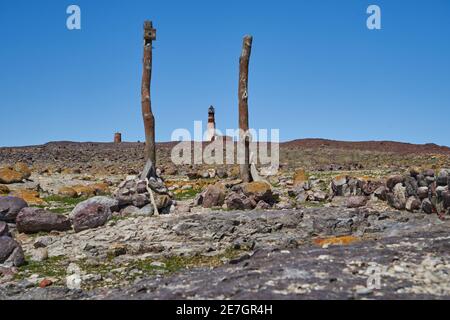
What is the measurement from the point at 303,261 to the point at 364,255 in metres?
0.84

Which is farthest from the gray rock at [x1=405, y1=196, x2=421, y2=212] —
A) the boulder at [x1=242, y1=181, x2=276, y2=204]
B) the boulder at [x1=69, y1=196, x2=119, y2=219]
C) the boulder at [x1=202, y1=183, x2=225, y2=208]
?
the boulder at [x1=69, y1=196, x2=119, y2=219]

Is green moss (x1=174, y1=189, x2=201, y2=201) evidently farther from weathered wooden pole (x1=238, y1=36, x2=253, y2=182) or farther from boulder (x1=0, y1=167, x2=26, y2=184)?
boulder (x1=0, y1=167, x2=26, y2=184)

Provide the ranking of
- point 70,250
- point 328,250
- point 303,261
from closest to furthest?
point 303,261, point 328,250, point 70,250

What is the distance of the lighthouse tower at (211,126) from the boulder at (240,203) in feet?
94.0

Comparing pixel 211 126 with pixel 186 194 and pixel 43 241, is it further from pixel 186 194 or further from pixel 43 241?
pixel 43 241

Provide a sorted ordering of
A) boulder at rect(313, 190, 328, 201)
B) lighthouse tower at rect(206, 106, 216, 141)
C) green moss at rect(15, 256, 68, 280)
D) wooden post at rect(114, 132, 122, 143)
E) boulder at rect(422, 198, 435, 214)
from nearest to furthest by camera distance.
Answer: green moss at rect(15, 256, 68, 280) → boulder at rect(422, 198, 435, 214) → boulder at rect(313, 190, 328, 201) → lighthouse tower at rect(206, 106, 216, 141) → wooden post at rect(114, 132, 122, 143)

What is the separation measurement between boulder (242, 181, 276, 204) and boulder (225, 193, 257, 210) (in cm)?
26

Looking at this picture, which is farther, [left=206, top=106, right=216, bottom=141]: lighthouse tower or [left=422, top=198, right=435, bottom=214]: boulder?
[left=206, top=106, right=216, bottom=141]: lighthouse tower

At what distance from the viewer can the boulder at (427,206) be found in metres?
11.7

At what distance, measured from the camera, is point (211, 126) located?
1720 inches

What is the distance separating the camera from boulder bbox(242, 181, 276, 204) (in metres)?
13.8

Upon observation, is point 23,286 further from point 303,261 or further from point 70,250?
point 303,261

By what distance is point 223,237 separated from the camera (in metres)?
10.6
